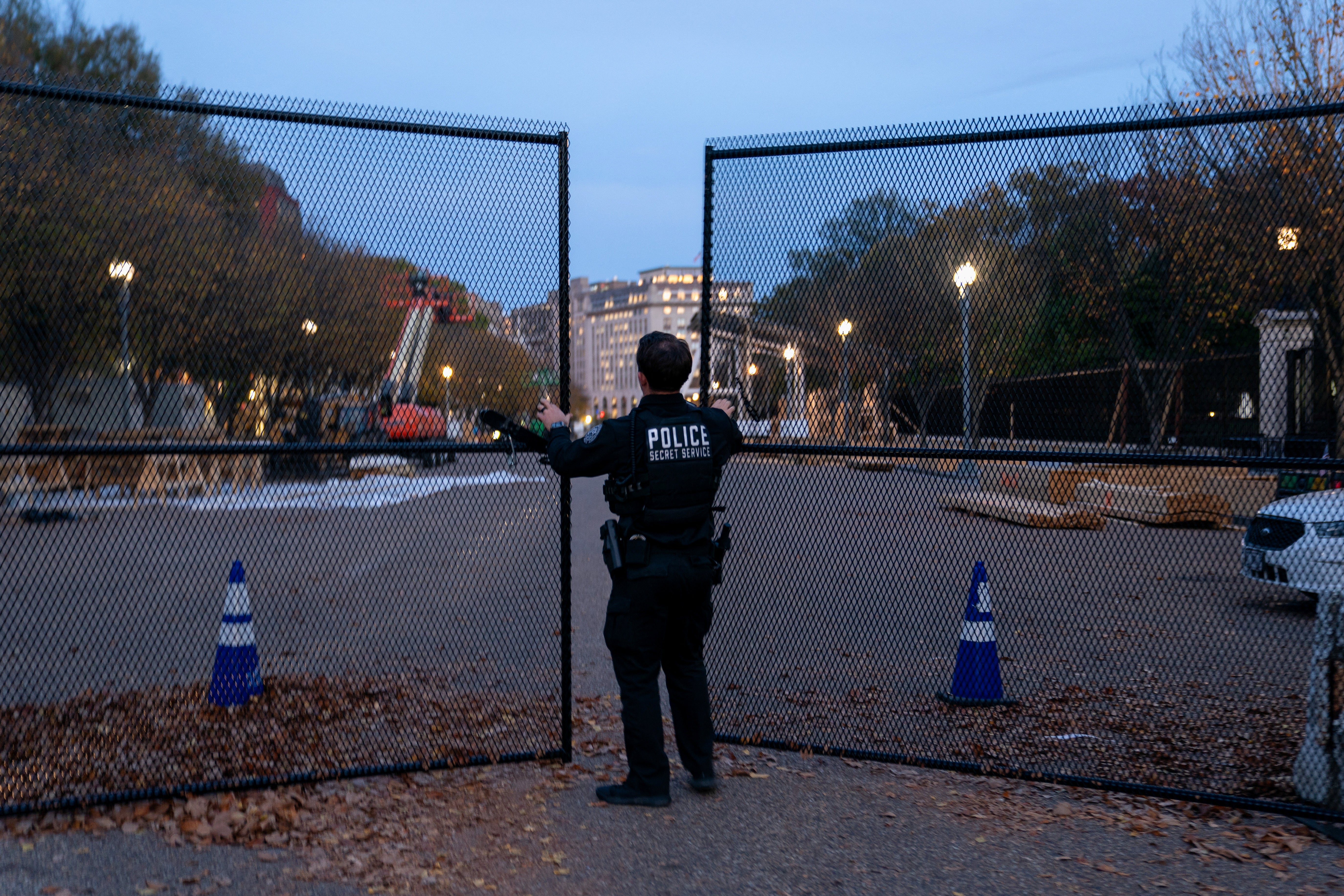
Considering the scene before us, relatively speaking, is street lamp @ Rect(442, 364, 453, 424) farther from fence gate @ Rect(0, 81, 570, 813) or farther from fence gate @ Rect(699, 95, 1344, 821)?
fence gate @ Rect(699, 95, 1344, 821)

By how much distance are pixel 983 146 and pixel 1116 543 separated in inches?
74.2

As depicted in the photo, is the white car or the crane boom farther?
the white car

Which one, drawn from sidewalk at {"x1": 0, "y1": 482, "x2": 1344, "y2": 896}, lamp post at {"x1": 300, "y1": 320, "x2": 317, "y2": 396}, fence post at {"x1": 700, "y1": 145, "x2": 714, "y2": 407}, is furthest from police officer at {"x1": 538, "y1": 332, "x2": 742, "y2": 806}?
lamp post at {"x1": 300, "y1": 320, "x2": 317, "y2": 396}

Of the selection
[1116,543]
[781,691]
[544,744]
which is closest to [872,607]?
[781,691]

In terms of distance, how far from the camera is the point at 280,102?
470 cm

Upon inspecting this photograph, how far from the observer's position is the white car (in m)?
5.47

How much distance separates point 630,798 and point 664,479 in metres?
1.36

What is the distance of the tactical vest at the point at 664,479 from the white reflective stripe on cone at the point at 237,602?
8.48 ft

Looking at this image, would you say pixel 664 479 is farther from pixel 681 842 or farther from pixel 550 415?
pixel 681 842

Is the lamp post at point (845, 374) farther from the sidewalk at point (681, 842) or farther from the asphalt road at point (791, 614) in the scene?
the sidewalk at point (681, 842)

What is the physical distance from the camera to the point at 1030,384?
4977mm

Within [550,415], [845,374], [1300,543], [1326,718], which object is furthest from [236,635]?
[1300,543]

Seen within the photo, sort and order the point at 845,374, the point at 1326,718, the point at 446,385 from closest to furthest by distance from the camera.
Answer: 1. the point at 1326,718
2. the point at 446,385
3. the point at 845,374

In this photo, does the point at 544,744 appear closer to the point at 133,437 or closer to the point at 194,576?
the point at 133,437
